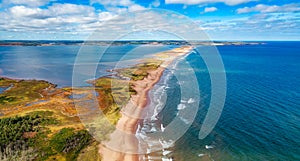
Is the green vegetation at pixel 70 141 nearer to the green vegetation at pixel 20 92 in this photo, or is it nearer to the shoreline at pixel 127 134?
the shoreline at pixel 127 134

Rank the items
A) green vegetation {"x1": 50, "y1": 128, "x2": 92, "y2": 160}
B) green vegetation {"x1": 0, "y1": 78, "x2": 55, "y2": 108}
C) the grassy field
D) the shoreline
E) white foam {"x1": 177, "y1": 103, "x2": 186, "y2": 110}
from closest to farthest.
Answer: the grassy field
green vegetation {"x1": 50, "y1": 128, "x2": 92, "y2": 160}
the shoreline
white foam {"x1": 177, "y1": 103, "x2": 186, "y2": 110}
green vegetation {"x1": 0, "y1": 78, "x2": 55, "y2": 108}

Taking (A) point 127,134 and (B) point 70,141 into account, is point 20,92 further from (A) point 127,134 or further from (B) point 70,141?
(A) point 127,134

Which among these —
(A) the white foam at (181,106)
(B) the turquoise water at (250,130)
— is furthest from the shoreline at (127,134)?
(A) the white foam at (181,106)

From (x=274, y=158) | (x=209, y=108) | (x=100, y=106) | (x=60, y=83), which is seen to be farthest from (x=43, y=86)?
(x=274, y=158)

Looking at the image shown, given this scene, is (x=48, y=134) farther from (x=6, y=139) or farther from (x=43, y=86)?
(x=43, y=86)

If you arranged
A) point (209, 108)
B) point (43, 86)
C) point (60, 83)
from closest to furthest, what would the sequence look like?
point (209, 108) < point (43, 86) < point (60, 83)

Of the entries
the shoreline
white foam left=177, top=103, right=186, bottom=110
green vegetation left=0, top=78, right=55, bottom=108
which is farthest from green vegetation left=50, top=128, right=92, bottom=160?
green vegetation left=0, top=78, right=55, bottom=108

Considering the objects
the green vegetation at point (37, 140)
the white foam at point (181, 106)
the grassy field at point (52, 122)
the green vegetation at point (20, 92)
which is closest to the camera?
the green vegetation at point (37, 140)

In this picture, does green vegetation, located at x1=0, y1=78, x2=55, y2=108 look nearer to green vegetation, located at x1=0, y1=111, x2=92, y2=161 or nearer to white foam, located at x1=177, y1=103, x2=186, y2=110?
green vegetation, located at x1=0, y1=111, x2=92, y2=161

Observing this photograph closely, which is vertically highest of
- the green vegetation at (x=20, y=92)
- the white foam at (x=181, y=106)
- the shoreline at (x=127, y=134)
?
the green vegetation at (x=20, y=92)

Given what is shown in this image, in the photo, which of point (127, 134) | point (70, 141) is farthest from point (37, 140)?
point (127, 134)

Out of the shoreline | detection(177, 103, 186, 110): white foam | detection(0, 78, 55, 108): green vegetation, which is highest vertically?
detection(0, 78, 55, 108): green vegetation
